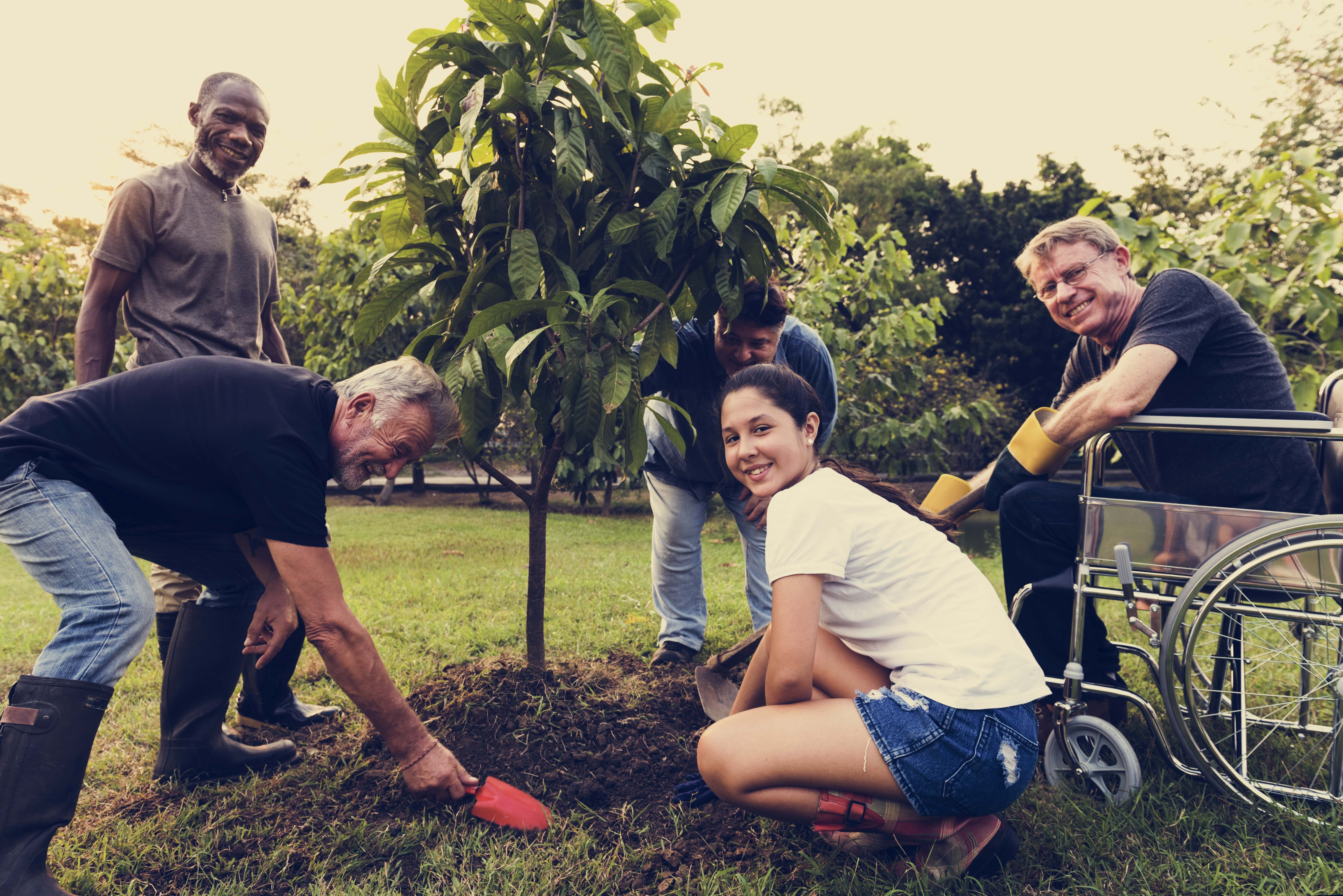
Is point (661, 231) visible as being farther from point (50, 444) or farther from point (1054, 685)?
point (1054, 685)

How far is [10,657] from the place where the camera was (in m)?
3.87

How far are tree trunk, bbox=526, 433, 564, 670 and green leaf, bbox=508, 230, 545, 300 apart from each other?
651 mm

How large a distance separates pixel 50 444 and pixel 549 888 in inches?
65.6

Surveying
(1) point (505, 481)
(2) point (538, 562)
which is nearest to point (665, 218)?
(1) point (505, 481)

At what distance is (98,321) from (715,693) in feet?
7.97

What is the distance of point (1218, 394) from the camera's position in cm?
258

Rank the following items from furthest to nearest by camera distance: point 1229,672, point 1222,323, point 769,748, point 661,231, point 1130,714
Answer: point 1130,714, point 1229,672, point 1222,323, point 661,231, point 769,748

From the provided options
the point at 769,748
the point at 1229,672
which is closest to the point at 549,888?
the point at 769,748

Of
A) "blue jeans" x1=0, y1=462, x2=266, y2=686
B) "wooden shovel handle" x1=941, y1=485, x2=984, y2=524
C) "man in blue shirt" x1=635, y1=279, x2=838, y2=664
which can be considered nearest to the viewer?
"blue jeans" x1=0, y1=462, x2=266, y2=686

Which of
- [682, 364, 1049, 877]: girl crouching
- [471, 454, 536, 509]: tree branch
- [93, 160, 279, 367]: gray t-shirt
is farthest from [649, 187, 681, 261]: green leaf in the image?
[93, 160, 279, 367]: gray t-shirt

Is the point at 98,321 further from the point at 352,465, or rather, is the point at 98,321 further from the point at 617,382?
the point at 617,382

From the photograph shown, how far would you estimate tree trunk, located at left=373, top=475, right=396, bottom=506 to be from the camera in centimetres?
1284

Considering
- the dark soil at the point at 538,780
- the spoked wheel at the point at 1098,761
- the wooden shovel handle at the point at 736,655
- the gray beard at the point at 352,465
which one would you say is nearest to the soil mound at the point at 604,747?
the dark soil at the point at 538,780

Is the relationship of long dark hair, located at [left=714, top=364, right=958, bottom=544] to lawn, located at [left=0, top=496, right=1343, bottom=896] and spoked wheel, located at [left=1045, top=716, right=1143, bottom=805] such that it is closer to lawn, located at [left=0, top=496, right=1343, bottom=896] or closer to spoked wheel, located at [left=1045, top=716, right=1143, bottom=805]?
spoked wheel, located at [left=1045, top=716, right=1143, bottom=805]
